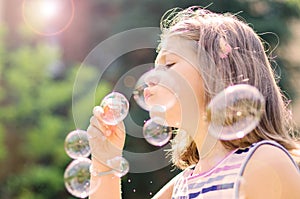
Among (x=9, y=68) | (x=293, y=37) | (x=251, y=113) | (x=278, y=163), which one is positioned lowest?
(x=278, y=163)

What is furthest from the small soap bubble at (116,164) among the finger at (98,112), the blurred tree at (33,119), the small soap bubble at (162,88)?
the blurred tree at (33,119)

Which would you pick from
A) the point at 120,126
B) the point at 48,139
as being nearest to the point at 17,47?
the point at 48,139

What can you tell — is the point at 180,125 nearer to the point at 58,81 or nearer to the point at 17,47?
the point at 58,81

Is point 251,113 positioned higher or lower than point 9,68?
lower

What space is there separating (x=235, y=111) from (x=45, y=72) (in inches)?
211

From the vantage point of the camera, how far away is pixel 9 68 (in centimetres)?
679

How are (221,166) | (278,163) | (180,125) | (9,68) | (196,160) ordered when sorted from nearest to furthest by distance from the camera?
(278,163) < (221,166) < (180,125) < (196,160) < (9,68)

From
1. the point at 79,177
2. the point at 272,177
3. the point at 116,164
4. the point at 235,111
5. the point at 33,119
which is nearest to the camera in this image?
the point at 272,177

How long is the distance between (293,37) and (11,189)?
9.82 feet

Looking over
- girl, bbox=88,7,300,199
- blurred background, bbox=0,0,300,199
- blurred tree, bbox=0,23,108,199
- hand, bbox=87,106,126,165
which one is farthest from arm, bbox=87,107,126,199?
blurred tree, bbox=0,23,108,199

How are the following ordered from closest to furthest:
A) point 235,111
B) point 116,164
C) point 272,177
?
1. point 272,177
2. point 235,111
3. point 116,164

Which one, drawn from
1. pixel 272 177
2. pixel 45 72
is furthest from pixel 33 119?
pixel 272 177

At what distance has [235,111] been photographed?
4.70 feet

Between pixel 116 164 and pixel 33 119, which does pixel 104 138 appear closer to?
pixel 116 164
